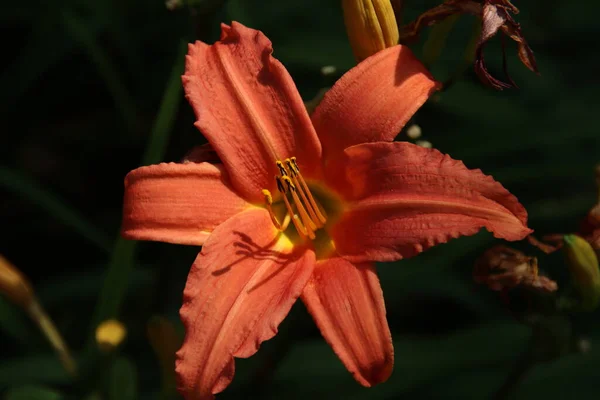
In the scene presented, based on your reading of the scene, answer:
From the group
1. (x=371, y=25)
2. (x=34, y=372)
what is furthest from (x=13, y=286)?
(x=371, y=25)

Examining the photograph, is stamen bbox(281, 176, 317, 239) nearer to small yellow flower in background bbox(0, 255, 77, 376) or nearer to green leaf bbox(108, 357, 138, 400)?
green leaf bbox(108, 357, 138, 400)

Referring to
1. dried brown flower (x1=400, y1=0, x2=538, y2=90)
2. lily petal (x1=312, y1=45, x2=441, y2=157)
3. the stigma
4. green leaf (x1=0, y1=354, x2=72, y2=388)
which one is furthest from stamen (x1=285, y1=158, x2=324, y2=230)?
green leaf (x1=0, y1=354, x2=72, y2=388)

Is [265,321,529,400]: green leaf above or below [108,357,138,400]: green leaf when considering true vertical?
below

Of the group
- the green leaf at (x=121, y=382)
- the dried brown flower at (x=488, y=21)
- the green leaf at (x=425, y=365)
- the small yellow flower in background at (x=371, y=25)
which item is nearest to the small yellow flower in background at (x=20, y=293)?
the green leaf at (x=121, y=382)

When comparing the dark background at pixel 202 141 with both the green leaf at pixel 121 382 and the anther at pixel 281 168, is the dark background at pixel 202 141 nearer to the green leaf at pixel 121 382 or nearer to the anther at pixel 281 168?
the green leaf at pixel 121 382

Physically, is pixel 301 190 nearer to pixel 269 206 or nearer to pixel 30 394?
pixel 269 206

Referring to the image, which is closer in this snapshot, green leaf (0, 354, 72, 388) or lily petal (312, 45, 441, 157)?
lily petal (312, 45, 441, 157)
